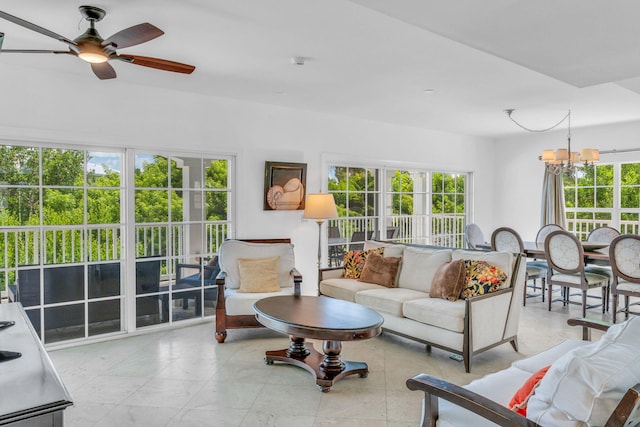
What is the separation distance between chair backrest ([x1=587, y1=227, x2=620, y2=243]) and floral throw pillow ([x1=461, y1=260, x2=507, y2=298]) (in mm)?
3238

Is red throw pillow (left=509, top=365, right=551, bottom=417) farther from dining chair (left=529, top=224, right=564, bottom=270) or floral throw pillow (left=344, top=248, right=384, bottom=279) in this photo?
dining chair (left=529, top=224, right=564, bottom=270)

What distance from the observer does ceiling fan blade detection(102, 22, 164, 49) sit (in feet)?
7.60

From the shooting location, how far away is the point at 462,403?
173cm

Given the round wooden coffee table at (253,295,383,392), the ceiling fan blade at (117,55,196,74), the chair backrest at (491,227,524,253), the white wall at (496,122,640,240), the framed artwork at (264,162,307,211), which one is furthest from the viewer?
the white wall at (496,122,640,240)

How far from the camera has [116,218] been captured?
14.6 ft

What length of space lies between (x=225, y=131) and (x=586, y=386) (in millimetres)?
4327

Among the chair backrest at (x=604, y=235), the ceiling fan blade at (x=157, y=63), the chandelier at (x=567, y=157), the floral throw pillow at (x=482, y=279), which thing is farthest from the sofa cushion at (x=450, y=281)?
the chair backrest at (x=604, y=235)

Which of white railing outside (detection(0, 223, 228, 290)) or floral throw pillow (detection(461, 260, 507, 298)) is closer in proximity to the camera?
floral throw pillow (detection(461, 260, 507, 298))

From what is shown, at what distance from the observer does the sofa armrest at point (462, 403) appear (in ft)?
5.26

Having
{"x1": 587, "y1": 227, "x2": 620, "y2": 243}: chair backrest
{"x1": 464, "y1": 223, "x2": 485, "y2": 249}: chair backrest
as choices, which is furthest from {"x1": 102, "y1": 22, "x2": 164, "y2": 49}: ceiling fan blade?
{"x1": 587, "y1": 227, "x2": 620, "y2": 243}: chair backrest

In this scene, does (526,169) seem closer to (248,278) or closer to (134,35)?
(248,278)

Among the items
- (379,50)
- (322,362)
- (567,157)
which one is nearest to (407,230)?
(567,157)

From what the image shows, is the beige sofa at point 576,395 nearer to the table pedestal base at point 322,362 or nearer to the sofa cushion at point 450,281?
the table pedestal base at point 322,362

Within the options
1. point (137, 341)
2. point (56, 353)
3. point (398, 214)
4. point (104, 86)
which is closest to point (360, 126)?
point (398, 214)
